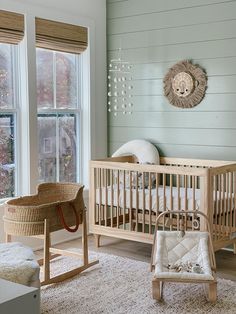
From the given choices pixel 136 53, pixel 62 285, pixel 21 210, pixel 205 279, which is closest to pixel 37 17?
pixel 136 53

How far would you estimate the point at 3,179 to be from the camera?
445cm

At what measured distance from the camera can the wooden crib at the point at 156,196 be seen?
12.9ft

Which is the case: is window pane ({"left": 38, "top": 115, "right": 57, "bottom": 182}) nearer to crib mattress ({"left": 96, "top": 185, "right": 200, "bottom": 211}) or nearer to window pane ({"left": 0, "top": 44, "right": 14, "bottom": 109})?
window pane ({"left": 0, "top": 44, "right": 14, "bottom": 109})

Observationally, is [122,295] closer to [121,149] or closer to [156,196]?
[156,196]

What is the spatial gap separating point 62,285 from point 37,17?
240 centimetres

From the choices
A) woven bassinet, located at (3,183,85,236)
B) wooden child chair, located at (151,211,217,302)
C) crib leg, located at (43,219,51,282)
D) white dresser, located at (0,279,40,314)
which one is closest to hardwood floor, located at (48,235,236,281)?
wooden child chair, located at (151,211,217,302)

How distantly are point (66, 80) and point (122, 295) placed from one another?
7.98 feet

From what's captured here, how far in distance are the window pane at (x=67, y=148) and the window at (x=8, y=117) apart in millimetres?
598

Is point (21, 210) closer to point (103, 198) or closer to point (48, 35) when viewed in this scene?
point (103, 198)

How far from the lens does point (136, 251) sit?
446 cm

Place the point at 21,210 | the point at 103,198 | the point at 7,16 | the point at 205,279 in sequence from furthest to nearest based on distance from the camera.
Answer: the point at 103,198, the point at 7,16, the point at 21,210, the point at 205,279

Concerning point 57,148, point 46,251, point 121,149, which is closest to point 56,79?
point 57,148

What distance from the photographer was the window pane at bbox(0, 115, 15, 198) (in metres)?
4.41

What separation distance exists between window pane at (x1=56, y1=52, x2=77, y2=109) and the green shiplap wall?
1.52 ft
